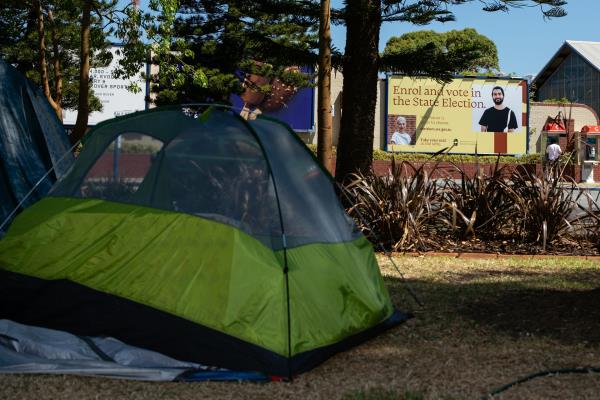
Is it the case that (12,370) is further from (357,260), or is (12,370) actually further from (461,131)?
(461,131)

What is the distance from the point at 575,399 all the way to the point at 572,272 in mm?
4589

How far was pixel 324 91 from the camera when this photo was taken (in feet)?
33.9

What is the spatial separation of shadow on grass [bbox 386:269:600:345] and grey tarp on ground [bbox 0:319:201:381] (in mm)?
2271

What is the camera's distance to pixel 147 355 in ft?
15.7

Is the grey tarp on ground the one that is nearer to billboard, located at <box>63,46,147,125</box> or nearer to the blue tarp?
the blue tarp

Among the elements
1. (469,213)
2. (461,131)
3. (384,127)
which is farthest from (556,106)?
(469,213)

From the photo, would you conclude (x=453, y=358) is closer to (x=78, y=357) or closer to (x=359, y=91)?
(x=78, y=357)

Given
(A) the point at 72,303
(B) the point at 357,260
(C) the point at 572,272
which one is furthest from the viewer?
(C) the point at 572,272

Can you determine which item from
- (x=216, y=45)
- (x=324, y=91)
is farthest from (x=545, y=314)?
(x=216, y=45)

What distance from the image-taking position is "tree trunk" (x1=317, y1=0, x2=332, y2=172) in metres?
10.3

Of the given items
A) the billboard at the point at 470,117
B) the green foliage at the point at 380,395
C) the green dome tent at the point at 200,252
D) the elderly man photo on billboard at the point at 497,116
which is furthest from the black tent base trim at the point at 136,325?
the elderly man photo on billboard at the point at 497,116

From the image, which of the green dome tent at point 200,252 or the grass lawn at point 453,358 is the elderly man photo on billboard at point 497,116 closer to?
the grass lawn at point 453,358

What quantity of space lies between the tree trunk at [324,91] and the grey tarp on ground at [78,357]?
5751mm

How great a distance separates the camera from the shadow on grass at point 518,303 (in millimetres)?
5734
